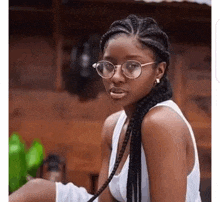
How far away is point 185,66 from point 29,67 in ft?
1.77

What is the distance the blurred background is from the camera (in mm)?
1273

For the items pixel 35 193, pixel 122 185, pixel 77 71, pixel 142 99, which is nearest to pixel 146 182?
pixel 122 185

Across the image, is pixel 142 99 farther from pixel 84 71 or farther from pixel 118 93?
pixel 84 71

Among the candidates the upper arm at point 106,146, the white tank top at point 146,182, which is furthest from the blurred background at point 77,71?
the white tank top at point 146,182

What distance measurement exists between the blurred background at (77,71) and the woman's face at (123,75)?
375mm

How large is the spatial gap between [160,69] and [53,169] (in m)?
0.65

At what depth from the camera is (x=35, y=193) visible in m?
0.98

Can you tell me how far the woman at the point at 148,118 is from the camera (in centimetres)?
80

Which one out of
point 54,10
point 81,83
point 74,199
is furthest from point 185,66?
point 74,199

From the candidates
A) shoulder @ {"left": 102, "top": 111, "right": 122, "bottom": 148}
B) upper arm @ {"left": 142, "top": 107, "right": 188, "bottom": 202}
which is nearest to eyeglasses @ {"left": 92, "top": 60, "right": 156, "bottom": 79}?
upper arm @ {"left": 142, "top": 107, "right": 188, "bottom": 202}

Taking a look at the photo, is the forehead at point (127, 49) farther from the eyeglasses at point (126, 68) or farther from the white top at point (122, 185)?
the white top at point (122, 185)

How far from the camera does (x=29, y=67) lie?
4.50ft

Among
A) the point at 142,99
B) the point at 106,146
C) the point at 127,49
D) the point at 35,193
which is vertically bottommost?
the point at 35,193

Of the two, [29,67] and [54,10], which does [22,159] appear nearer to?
[29,67]
